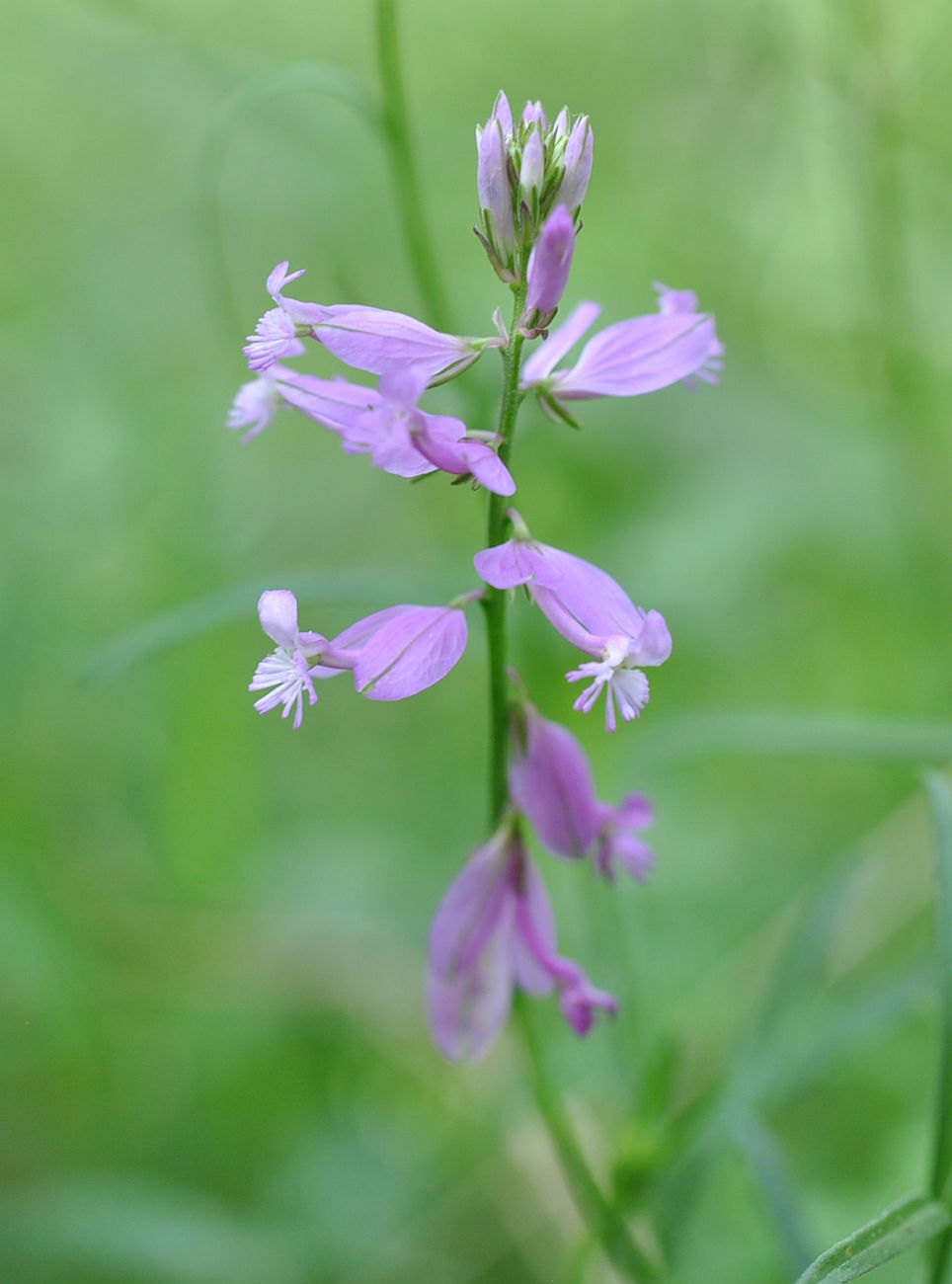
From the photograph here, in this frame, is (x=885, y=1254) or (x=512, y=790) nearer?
(x=885, y=1254)

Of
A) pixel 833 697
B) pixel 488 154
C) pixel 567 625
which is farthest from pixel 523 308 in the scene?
pixel 833 697

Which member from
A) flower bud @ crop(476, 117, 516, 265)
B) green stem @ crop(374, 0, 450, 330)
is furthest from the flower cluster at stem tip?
green stem @ crop(374, 0, 450, 330)

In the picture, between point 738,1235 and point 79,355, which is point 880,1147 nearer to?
point 738,1235

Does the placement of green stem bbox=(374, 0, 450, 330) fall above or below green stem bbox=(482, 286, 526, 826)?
above

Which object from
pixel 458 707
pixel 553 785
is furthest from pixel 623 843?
pixel 458 707

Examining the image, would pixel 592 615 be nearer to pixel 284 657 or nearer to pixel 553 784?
pixel 553 784

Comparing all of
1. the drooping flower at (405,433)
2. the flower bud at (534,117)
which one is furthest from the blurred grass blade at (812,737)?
A: the flower bud at (534,117)

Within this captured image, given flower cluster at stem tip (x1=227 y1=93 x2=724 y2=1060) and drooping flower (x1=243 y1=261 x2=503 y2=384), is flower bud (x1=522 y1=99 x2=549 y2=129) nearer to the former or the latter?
flower cluster at stem tip (x1=227 y1=93 x2=724 y2=1060)
